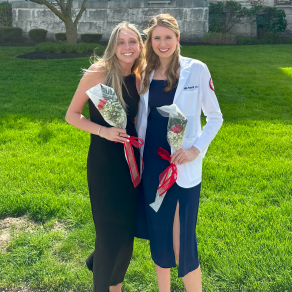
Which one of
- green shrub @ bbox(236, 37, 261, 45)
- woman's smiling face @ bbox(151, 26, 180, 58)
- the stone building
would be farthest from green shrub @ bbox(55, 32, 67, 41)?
woman's smiling face @ bbox(151, 26, 180, 58)

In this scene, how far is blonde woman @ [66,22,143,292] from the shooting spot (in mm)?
2662

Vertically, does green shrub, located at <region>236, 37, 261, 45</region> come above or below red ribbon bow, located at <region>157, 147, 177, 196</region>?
above

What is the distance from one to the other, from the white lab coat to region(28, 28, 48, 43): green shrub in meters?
23.4

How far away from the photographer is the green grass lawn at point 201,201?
3166 millimetres

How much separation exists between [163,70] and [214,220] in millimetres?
2133

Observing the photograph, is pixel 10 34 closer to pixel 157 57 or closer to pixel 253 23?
pixel 253 23

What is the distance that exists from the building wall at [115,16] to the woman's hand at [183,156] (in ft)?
76.6

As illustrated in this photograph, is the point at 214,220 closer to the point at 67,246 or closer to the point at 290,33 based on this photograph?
the point at 67,246

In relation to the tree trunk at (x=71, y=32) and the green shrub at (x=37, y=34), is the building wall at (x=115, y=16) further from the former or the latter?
the tree trunk at (x=71, y=32)

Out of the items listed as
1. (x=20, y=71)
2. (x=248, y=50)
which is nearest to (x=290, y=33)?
(x=248, y=50)

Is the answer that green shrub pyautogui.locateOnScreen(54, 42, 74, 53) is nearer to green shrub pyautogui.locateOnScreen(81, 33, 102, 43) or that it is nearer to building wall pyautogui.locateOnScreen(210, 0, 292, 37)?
green shrub pyautogui.locateOnScreen(81, 33, 102, 43)

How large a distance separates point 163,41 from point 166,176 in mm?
1042

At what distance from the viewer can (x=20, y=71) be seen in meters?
13.3

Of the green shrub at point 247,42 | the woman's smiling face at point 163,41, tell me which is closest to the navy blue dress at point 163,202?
the woman's smiling face at point 163,41
